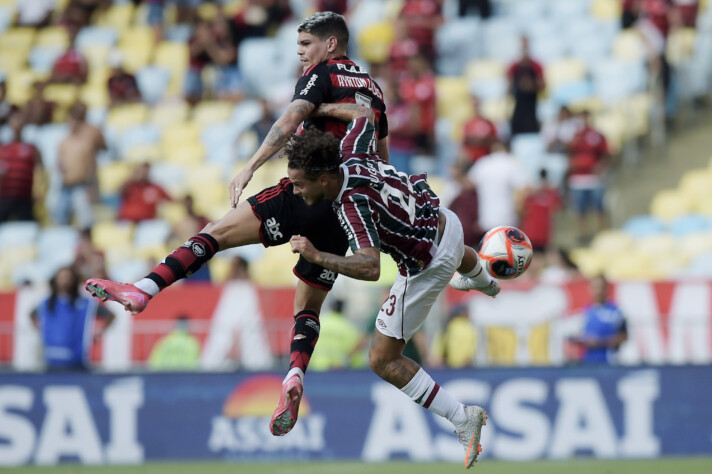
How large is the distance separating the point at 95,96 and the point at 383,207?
13.4 m

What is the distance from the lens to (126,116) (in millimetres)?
19781

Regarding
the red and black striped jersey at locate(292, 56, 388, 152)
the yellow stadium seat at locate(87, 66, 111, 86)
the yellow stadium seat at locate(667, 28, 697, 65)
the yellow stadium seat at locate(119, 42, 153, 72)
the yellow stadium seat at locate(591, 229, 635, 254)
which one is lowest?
the yellow stadium seat at locate(591, 229, 635, 254)

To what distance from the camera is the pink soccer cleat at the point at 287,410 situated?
8328mm

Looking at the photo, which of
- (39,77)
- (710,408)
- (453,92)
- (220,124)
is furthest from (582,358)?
(39,77)

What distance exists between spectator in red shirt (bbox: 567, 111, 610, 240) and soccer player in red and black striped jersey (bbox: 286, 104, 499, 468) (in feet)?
24.2

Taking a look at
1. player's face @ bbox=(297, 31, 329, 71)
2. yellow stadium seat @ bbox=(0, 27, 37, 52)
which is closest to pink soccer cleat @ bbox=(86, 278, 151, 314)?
player's face @ bbox=(297, 31, 329, 71)

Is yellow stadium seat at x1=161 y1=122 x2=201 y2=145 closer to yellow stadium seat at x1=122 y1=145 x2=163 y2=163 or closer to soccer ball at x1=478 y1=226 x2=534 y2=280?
yellow stadium seat at x1=122 y1=145 x2=163 y2=163

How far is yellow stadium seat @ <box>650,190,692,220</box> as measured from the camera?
16500mm

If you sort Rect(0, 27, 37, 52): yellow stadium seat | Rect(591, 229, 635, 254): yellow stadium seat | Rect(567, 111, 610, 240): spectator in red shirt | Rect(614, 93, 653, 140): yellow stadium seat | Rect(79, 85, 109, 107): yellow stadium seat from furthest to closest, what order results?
Rect(0, 27, 37, 52): yellow stadium seat
Rect(79, 85, 109, 107): yellow stadium seat
Rect(614, 93, 653, 140): yellow stadium seat
Rect(567, 111, 610, 240): spectator in red shirt
Rect(591, 229, 635, 254): yellow stadium seat

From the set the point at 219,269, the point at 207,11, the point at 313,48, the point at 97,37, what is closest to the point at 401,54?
the point at 219,269

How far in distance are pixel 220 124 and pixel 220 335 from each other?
20.7ft

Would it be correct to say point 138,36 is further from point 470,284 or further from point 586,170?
point 470,284

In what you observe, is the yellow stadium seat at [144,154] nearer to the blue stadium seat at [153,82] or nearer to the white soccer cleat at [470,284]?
the blue stadium seat at [153,82]

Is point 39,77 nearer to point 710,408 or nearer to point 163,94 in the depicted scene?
point 163,94
